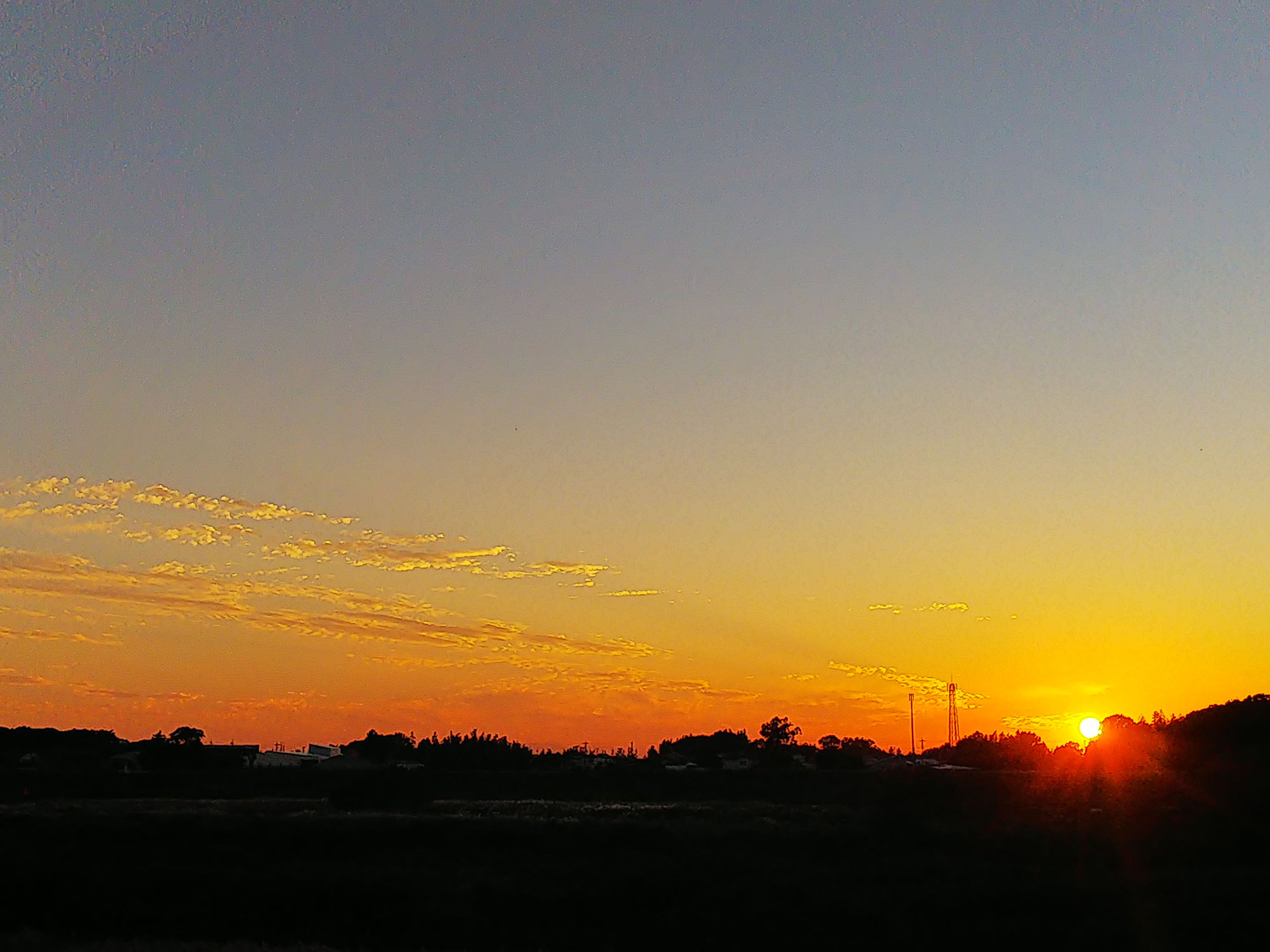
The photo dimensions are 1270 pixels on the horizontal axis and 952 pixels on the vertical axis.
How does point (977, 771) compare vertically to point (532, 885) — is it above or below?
above

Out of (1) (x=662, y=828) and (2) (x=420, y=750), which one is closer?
(1) (x=662, y=828)

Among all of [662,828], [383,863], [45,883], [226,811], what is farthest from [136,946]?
[226,811]

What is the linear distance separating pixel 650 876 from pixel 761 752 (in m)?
72.9

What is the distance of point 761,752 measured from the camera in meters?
99.4

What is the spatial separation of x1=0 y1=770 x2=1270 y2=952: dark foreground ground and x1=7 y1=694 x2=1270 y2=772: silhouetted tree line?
15.3 ft

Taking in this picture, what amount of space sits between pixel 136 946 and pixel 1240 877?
2184 cm

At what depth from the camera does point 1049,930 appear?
23812 mm

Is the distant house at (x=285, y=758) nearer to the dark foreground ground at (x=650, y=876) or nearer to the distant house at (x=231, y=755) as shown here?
the distant house at (x=231, y=755)

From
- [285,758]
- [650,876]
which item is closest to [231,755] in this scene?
[285,758]

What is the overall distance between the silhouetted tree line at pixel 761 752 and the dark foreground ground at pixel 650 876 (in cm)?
465

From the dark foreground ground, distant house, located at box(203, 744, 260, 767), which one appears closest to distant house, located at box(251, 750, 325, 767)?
distant house, located at box(203, 744, 260, 767)

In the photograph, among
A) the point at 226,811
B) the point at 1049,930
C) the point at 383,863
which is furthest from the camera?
the point at 226,811

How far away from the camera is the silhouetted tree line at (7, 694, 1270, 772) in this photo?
43312 mm

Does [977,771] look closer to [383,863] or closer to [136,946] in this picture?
[383,863]
